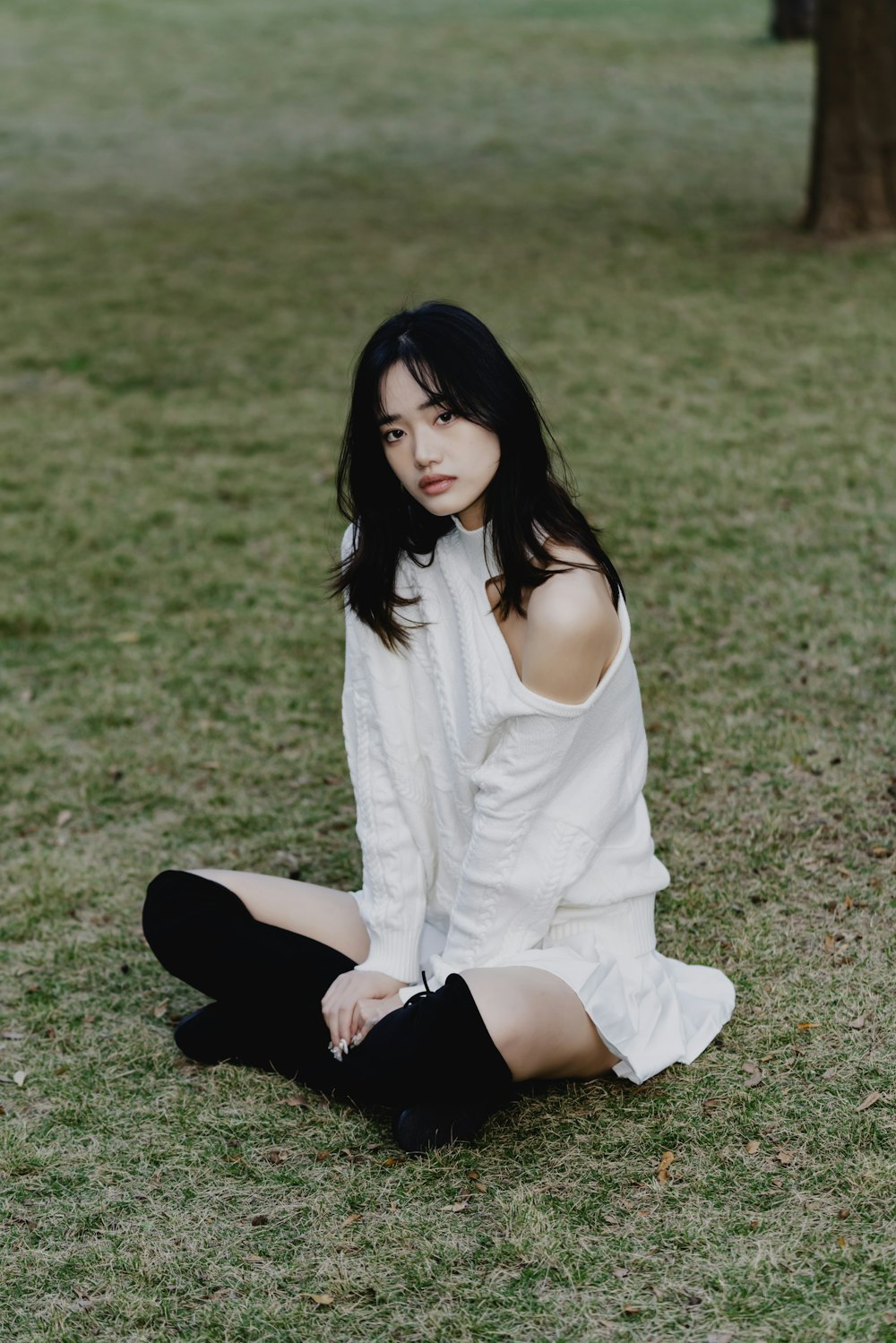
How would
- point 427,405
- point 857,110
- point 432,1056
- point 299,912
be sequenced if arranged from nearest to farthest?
point 432,1056 < point 427,405 < point 299,912 < point 857,110

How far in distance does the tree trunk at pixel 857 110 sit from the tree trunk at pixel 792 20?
9.63 meters

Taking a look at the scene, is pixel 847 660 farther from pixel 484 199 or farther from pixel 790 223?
pixel 484 199

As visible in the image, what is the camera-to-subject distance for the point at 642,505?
6586mm

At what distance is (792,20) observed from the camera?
18.9m

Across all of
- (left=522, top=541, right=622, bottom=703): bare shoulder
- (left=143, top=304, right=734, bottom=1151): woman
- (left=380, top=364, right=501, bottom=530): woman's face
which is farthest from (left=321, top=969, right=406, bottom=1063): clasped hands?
(left=380, top=364, right=501, bottom=530): woman's face

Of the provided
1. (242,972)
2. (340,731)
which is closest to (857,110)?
(340,731)

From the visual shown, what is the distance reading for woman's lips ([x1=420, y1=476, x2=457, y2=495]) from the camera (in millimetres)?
2922

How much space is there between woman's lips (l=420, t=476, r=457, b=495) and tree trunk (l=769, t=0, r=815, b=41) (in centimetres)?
1826

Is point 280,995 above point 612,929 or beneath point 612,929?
beneath

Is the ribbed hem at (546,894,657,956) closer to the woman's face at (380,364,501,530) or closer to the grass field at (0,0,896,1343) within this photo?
the grass field at (0,0,896,1343)

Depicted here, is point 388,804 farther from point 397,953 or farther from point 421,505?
point 421,505

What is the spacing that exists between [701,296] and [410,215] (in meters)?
3.69

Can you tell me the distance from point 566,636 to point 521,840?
1.36 feet

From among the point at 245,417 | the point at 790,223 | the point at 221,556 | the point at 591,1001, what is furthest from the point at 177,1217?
the point at 790,223
